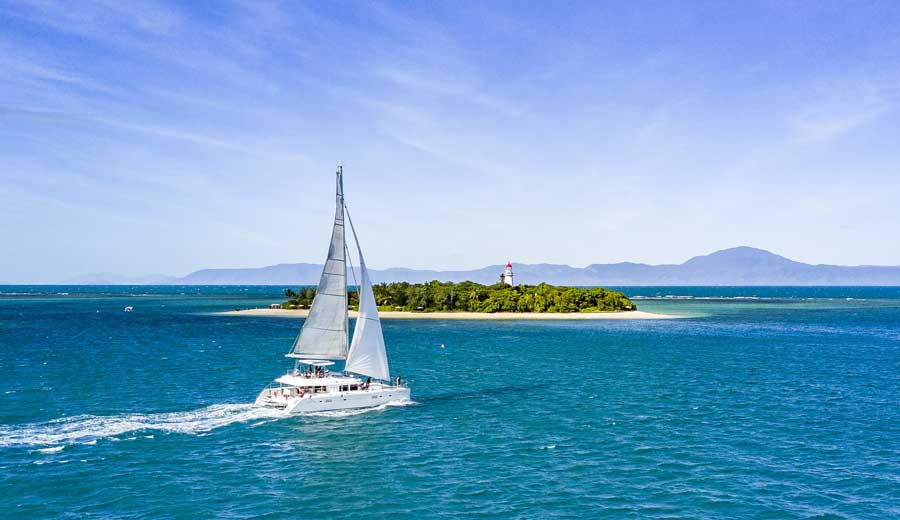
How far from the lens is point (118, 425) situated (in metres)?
40.6

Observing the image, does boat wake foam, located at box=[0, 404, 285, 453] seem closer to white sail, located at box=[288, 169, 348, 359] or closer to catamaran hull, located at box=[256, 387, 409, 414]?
catamaran hull, located at box=[256, 387, 409, 414]

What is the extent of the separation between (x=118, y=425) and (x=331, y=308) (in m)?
15.3

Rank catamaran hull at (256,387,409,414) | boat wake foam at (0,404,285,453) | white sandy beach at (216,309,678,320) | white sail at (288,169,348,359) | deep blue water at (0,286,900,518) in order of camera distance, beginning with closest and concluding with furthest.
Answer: deep blue water at (0,286,900,518), boat wake foam at (0,404,285,453), catamaran hull at (256,387,409,414), white sail at (288,169,348,359), white sandy beach at (216,309,678,320)

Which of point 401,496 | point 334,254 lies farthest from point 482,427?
point 334,254

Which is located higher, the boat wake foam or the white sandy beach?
the white sandy beach

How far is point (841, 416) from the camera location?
44.0 meters

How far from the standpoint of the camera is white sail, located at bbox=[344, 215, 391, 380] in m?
47.2

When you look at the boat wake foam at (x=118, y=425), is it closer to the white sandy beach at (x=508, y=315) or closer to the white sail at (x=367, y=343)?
the white sail at (x=367, y=343)

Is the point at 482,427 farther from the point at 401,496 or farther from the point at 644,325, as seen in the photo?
the point at 644,325

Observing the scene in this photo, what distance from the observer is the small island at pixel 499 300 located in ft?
523

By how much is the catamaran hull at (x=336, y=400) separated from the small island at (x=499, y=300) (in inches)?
4410

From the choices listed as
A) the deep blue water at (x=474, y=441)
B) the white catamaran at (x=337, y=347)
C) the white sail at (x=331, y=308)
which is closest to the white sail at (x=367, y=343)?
the white catamaran at (x=337, y=347)

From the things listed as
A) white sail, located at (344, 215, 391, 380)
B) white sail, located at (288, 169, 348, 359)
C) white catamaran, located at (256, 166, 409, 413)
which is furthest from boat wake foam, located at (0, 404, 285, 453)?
white sail, located at (344, 215, 391, 380)

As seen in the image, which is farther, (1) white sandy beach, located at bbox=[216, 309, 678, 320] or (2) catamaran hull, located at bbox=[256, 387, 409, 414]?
(1) white sandy beach, located at bbox=[216, 309, 678, 320]
